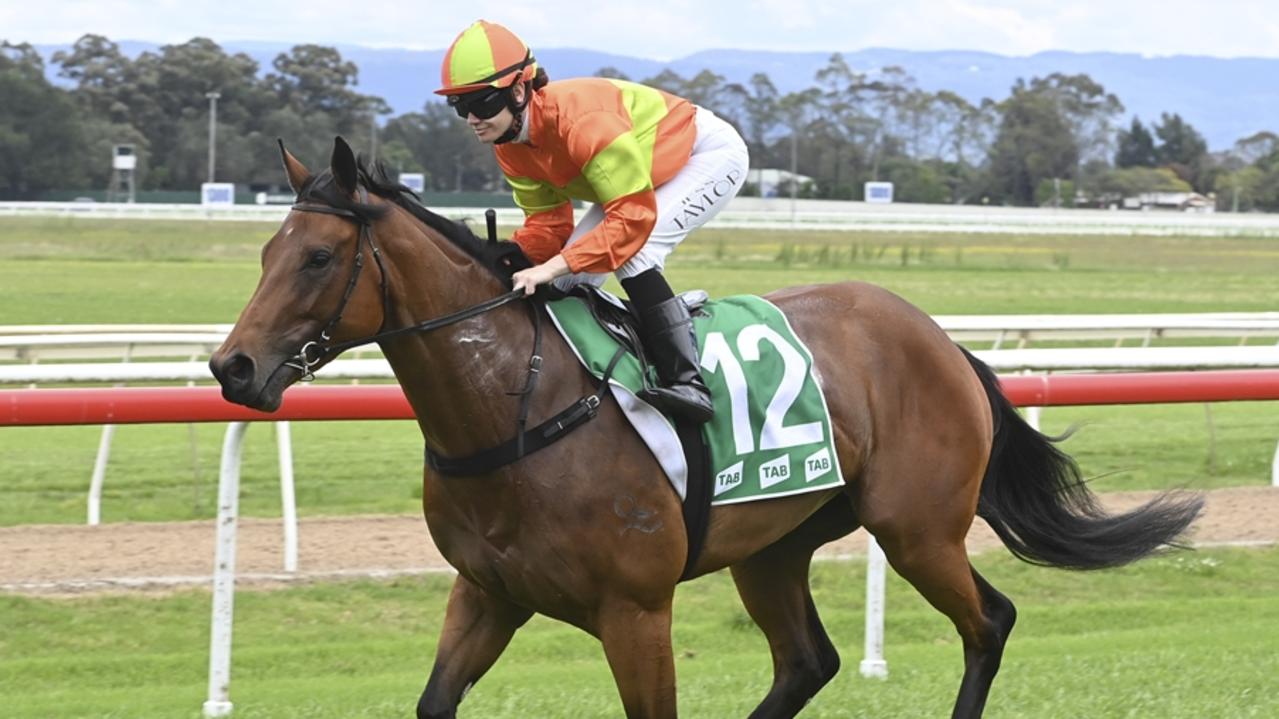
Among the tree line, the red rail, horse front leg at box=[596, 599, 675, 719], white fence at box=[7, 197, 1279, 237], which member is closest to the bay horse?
horse front leg at box=[596, 599, 675, 719]

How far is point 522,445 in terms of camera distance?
3402 millimetres

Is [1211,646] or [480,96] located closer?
[480,96]

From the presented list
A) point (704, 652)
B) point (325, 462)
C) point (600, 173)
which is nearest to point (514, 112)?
point (600, 173)

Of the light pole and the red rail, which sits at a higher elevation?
the light pole

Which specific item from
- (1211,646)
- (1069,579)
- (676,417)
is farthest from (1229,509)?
(676,417)

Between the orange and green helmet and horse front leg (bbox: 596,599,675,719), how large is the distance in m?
1.10

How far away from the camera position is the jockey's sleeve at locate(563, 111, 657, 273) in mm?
3467

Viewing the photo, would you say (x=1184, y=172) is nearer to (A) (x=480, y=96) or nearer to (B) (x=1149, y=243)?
(B) (x=1149, y=243)

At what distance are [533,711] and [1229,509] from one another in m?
4.50

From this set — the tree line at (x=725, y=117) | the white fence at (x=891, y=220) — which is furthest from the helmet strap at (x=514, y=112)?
the tree line at (x=725, y=117)

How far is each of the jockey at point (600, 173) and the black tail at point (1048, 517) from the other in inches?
45.8

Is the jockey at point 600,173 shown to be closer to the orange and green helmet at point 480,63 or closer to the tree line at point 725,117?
the orange and green helmet at point 480,63

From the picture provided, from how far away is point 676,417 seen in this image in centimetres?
361

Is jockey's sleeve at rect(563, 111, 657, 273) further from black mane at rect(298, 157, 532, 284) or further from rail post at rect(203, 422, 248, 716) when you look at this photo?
rail post at rect(203, 422, 248, 716)
